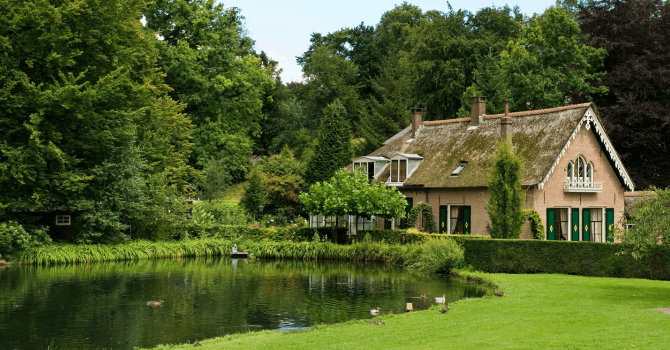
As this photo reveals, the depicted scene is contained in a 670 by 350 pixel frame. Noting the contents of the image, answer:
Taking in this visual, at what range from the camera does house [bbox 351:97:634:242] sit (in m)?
31.0

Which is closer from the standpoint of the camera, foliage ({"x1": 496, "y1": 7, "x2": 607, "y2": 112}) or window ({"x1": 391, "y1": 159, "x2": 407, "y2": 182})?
window ({"x1": 391, "y1": 159, "x2": 407, "y2": 182})

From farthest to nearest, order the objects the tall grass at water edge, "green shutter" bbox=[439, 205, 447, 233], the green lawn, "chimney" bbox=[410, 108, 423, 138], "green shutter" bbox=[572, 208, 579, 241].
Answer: "chimney" bbox=[410, 108, 423, 138] → "green shutter" bbox=[439, 205, 447, 233] → "green shutter" bbox=[572, 208, 579, 241] → the tall grass at water edge → the green lawn

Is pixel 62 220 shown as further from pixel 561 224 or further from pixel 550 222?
pixel 561 224

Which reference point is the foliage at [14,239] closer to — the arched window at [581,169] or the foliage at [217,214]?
the foliage at [217,214]

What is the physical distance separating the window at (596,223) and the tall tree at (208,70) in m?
23.9

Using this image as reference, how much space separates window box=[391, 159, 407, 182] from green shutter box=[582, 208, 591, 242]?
9.62 meters

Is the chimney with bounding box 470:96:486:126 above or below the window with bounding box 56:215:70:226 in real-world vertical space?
above

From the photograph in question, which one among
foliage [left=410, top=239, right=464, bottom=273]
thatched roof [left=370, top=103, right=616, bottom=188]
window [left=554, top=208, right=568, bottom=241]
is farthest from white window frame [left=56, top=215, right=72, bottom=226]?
window [left=554, top=208, right=568, bottom=241]

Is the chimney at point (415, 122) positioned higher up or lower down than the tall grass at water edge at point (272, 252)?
higher up

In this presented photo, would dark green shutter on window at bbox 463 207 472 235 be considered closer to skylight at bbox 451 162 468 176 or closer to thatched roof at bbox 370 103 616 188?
thatched roof at bbox 370 103 616 188

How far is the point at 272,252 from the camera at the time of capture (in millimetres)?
33906

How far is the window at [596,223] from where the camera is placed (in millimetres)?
32406

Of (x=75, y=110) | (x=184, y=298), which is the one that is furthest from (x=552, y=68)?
(x=184, y=298)

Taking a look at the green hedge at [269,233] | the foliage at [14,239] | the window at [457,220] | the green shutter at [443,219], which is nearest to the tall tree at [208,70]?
the green hedge at [269,233]
